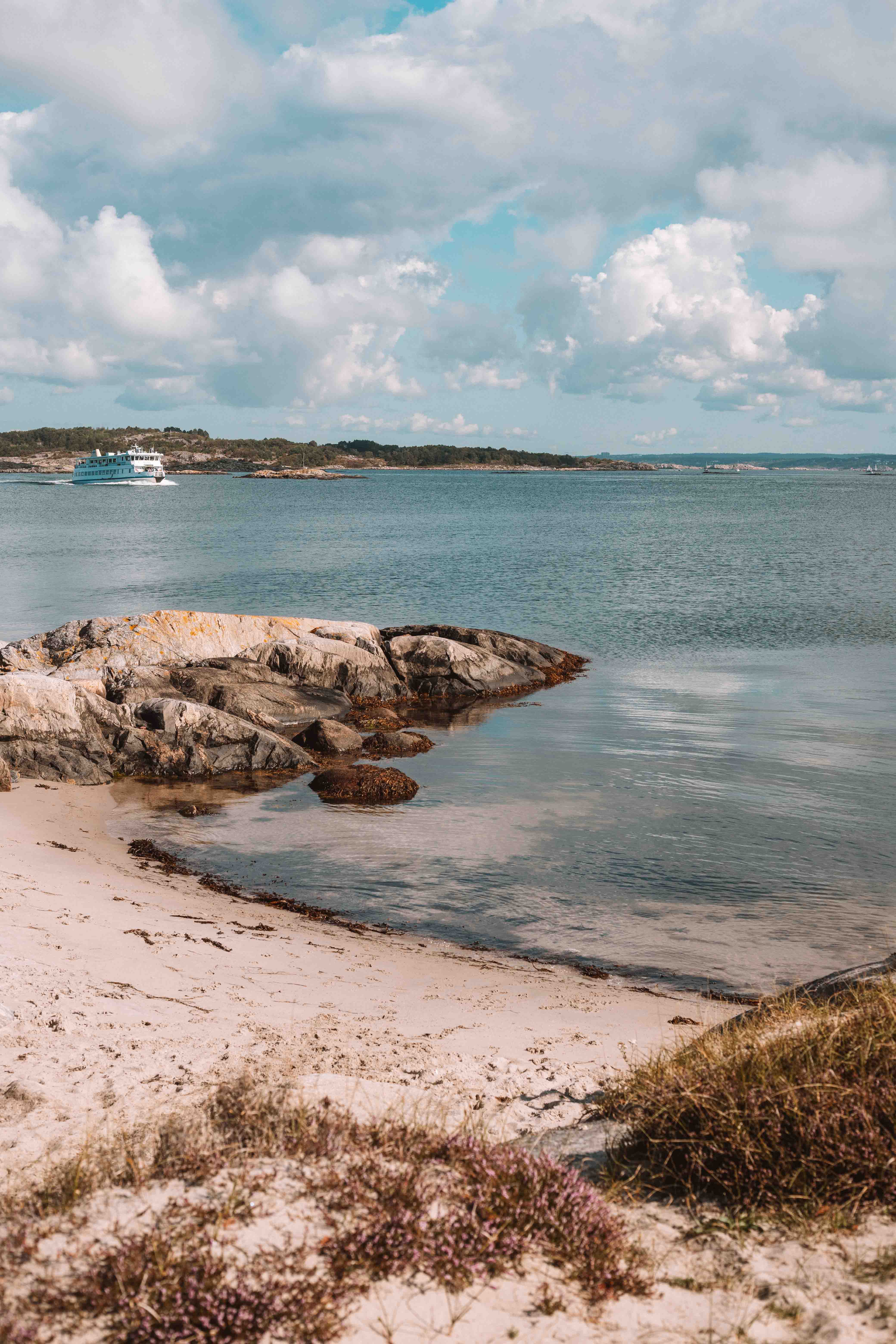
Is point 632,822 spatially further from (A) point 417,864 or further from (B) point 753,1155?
(B) point 753,1155

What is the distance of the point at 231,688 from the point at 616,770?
25.8 ft

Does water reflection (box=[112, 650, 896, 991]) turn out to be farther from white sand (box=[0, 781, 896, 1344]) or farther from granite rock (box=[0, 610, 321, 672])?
granite rock (box=[0, 610, 321, 672])

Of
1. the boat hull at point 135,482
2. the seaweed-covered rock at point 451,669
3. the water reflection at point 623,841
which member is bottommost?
the water reflection at point 623,841

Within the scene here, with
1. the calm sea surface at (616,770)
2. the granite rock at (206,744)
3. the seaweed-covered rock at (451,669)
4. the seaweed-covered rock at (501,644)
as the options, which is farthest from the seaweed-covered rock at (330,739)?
the seaweed-covered rock at (501,644)

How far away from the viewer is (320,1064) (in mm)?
5688

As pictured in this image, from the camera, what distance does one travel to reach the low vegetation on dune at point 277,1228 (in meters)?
3.11

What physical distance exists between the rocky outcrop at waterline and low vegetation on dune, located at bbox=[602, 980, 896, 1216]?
9764 mm

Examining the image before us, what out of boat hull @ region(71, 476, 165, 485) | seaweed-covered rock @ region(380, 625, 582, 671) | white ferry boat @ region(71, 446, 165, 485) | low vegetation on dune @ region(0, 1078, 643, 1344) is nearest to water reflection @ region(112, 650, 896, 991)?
low vegetation on dune @ region(0, 1078, 643, 1344)

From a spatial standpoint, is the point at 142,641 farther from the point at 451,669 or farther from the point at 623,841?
the point at 623,841

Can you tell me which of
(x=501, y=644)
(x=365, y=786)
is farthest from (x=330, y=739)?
(x=501, y=644)

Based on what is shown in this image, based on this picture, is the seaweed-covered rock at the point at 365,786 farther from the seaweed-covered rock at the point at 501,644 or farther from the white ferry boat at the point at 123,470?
the white ferry boat at the point at 123,470

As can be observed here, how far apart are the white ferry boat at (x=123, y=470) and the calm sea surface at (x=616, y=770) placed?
104323 millimetres

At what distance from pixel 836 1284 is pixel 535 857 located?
802 cm

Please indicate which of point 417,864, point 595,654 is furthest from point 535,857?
point 595,654
